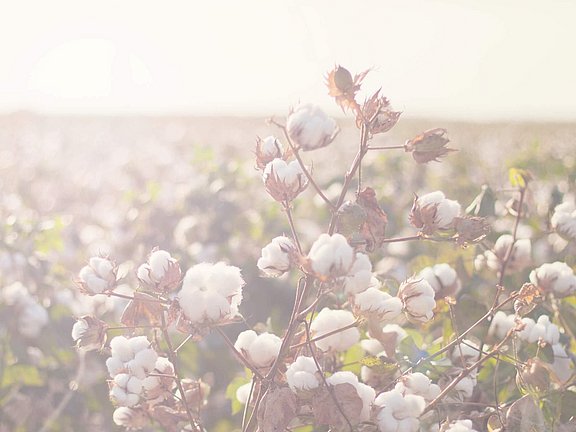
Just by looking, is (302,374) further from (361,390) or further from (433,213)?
(433,213)

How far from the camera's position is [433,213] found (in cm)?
103

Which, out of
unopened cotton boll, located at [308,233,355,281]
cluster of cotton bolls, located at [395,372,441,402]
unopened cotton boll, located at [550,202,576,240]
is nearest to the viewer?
unopened cotton boll, located at [308,233,355,281]

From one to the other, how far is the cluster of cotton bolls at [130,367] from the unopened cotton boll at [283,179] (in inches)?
11.2

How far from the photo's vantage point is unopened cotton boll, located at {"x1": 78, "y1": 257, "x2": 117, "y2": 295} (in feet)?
3.56

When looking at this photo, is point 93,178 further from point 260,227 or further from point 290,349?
point 290,349

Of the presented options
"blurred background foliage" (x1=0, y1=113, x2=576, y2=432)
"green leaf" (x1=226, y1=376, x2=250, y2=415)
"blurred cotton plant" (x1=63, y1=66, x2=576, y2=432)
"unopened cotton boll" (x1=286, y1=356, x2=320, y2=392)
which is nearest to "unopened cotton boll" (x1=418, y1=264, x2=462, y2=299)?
"blurred background foliage" (x1=0, y1=113, x2=576, y2=432)

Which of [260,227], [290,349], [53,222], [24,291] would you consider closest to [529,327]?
[290,349]

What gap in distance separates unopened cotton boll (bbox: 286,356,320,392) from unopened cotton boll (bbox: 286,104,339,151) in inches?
11.4

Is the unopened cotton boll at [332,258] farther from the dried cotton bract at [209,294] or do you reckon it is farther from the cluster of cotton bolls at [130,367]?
the cluster of cotton bolls at [130,367]

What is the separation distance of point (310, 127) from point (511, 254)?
83cm

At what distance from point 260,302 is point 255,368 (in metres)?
1.90

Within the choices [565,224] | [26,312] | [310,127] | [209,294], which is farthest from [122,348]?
[26,312]

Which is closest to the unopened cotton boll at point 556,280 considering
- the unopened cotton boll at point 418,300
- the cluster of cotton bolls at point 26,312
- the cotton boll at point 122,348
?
the unopened cotton boll at point 418,300

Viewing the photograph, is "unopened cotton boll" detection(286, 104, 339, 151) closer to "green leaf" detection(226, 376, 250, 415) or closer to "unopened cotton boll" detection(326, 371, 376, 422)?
"unopened cotton boll" detection(326, 371, 376, 422)
